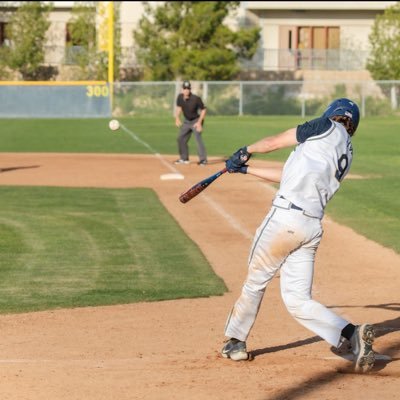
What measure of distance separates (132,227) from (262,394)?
9329mm

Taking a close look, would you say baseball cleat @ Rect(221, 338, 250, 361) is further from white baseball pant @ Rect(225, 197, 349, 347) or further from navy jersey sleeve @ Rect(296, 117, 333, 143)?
navy jersey sleeve @ Rect(296, 117, 333, 143)

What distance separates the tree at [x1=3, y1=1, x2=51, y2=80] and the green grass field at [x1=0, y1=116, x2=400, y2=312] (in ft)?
112

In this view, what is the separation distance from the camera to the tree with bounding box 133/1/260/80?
60094 mm

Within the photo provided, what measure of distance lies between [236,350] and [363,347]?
1.04 meters

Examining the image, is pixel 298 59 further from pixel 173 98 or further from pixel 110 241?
pixel 110 241

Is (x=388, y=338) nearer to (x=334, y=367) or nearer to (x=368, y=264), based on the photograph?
(x=334, y=367)

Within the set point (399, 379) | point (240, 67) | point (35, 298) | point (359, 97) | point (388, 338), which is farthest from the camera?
point (240, 67)

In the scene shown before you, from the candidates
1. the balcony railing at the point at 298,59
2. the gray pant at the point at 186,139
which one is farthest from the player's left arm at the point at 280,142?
the balcony railing at the point at 298,59

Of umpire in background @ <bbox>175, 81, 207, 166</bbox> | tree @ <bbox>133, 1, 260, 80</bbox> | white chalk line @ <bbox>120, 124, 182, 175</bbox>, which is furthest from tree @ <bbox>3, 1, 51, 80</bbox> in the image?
umpire in background @ <bbox>175, 81, 207, 166</bbox>

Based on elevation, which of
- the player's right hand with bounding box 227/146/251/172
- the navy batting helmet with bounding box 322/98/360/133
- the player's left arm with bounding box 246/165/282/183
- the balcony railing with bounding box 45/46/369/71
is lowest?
the player's left arm with bounding box 246/165/282/183

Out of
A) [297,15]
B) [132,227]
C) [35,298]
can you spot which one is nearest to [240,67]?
[297,15]

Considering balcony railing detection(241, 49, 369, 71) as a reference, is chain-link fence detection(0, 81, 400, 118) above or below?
below

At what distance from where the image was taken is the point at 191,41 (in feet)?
202

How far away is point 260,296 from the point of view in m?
8.71
